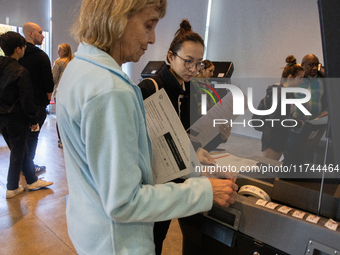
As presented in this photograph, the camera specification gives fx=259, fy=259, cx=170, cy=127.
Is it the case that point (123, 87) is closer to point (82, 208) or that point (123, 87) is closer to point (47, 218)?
point (82, 208)

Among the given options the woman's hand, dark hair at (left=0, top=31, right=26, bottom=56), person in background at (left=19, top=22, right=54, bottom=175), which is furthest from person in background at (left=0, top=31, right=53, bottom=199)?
the woman's hand

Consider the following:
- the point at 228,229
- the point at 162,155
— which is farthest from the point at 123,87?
the point at 228,229

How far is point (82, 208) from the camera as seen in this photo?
0.63m

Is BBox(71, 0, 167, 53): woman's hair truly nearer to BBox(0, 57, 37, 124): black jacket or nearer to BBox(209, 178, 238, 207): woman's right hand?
BBox(209, 178, 238, 207): woman's right hand

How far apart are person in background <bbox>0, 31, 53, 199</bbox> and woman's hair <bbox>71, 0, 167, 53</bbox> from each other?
76.3 inches

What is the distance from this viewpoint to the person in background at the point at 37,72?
274 cm

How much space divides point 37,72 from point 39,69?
1.7 inches

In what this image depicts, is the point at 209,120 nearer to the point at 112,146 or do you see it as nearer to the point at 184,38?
the point at 184,38

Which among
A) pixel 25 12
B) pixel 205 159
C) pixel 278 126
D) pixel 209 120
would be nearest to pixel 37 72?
pixel 209 120

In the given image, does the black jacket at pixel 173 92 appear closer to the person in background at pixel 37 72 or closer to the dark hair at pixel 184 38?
the dark hair at pixel 184 38

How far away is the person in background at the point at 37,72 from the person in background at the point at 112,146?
241 cm

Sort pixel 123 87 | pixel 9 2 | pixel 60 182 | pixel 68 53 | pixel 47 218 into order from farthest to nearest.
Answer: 1. pixel 9 2
2. pixel 68 53
3. pixel 60 182
4. pixel 47 218
5. pixel 123 87

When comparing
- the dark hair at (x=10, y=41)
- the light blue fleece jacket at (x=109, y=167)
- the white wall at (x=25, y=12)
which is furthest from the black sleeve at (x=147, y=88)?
the white wall at (x=25, y=12)

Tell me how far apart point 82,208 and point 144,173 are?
6.9 inches
